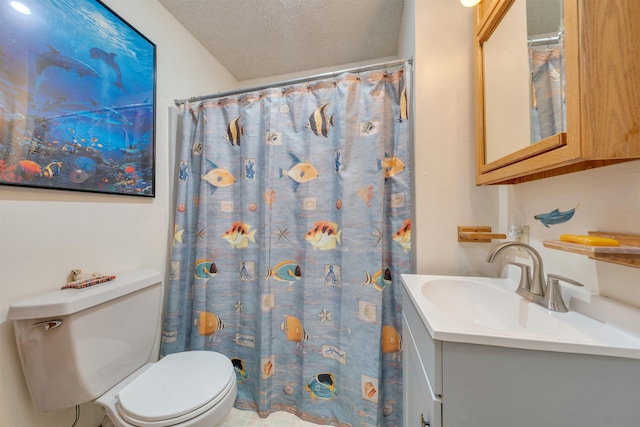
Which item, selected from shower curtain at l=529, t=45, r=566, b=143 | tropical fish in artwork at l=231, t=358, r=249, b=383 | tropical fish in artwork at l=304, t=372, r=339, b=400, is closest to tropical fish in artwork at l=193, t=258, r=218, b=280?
tropical fish in artwork at l=231, t=358, r=249, b=383

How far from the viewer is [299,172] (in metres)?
1.25

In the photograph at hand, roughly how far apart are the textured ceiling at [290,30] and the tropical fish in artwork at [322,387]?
207 centimetres

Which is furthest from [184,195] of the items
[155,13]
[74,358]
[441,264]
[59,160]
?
[441,264]

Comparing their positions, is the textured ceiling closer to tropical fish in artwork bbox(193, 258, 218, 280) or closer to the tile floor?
tropical fish in artwork bbox(193, 258, 218, 280)

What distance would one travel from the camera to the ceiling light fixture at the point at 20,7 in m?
0.76

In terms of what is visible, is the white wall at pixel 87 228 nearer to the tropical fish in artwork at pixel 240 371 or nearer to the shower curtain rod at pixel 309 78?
the shower curtain rod at pixel 309 78

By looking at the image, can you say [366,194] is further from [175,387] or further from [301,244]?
[175,387]

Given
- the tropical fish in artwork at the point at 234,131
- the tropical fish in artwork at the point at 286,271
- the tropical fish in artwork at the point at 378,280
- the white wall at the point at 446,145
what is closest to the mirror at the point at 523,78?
the white wall at the point at 446,145

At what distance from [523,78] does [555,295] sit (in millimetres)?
689

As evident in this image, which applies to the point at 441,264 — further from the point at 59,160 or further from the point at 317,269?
the point at 59,160

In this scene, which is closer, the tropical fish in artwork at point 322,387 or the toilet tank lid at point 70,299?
the toilet tank lid at point 70,299

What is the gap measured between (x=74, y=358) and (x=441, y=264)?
146 cm

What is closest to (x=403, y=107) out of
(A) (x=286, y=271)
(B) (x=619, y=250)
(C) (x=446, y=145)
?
(C) (x=446, y=145)

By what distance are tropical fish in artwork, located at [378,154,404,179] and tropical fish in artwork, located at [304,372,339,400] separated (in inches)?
43.9
